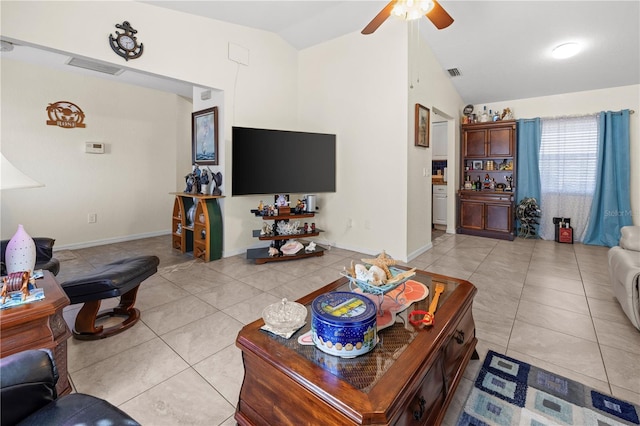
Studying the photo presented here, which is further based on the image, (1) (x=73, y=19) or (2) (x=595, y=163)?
(2) (x=595, y=163)

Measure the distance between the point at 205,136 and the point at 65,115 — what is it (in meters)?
2.13

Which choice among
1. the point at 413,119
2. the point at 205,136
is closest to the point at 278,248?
the point at 205,136

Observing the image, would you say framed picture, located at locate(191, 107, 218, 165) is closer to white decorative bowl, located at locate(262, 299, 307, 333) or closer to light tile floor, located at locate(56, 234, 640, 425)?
light tile floor, located at locate(56, 234, 640, 425)

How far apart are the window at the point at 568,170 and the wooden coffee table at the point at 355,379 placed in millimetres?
5021

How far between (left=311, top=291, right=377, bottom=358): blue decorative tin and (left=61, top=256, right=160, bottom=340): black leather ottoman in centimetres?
152

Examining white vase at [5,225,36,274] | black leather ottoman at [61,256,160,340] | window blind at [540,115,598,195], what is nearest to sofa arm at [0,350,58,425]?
white vase at [5,225,36,274]

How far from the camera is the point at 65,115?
4.35 metres

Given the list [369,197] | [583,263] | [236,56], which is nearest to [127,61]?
[236,56]

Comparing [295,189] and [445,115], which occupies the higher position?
A: [445,115]

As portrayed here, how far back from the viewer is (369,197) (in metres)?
4.18

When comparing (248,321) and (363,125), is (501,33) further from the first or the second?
(248,321)

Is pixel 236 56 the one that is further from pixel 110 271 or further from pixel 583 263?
pixel 583 263

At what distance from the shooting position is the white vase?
1.47 m

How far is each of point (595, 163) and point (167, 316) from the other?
6248mm
